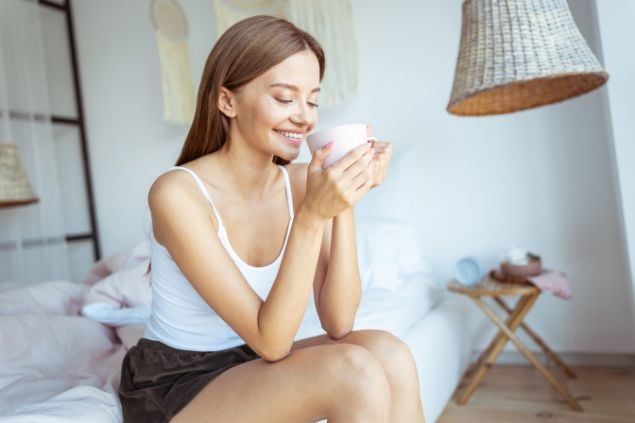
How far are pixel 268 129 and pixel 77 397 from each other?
0.60 meters

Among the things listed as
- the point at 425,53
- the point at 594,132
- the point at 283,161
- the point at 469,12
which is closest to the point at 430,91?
the point at 425,53

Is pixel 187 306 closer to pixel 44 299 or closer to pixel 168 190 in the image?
pixel 168 190

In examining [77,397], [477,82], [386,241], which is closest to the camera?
[77,397]

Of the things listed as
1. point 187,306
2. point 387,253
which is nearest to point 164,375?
point 187,306

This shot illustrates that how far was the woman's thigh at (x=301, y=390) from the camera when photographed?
0.83 meters

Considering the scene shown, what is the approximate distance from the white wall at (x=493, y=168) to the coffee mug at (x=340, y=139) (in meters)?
1.43

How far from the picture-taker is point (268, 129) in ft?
3.33

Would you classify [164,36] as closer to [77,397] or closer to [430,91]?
[430,91]

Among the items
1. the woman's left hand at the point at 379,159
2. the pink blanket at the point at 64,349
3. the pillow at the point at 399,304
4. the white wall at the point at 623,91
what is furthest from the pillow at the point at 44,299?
the white wall at the point at 623,91

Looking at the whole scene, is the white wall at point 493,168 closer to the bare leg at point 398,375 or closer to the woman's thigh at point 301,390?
the bare leg at point 398,375

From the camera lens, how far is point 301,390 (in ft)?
2.73

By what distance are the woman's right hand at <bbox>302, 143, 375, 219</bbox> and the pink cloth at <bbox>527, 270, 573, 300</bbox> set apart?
1171 mm

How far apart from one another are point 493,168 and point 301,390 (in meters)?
1.68

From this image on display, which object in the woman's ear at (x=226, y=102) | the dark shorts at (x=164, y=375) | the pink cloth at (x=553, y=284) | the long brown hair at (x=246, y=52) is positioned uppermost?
the long brown hair at (x=246, y=52)
